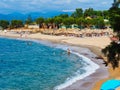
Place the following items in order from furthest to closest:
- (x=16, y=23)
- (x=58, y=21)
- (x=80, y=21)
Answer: (x=16, y=23) → (x=58, y=21) → (x=80, y=21)

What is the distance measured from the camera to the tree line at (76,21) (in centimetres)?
11668

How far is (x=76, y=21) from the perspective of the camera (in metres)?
118

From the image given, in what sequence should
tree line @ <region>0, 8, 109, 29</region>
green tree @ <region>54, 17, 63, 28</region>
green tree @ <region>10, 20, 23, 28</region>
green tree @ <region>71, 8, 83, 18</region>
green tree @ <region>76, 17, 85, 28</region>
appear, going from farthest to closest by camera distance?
green tree @ <region>10, 20, 23, 28</region> < green tree @ <region>71, 8, 83, 18</region> < green tree @ <region>54, 17, 63, 28</region> < tree line @ <region>0, 8, 109, 29</region> < green tree @ <region>76, 17, 85, 28</region>

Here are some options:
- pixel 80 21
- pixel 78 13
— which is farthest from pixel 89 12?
pixel 80 21

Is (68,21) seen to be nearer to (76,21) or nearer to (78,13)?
(76,21)

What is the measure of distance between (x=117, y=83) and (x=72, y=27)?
104855 mm

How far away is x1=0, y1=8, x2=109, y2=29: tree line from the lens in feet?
383

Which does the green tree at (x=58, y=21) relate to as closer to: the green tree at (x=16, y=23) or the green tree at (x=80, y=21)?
the green tree at (x=80, y=21)

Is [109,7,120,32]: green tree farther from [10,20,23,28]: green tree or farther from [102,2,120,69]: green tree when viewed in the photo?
[10,20,23,28]: green tree

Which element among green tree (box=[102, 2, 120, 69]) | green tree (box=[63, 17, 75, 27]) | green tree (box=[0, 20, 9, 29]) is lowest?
green tree (box=[0, 20, 9, 29])

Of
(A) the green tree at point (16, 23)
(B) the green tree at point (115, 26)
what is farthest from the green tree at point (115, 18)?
(A) the green tree at point (16, 23)

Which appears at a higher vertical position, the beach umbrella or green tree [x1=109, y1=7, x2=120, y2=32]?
green tree [x1=109, y1=7, x2=120, y2=32]

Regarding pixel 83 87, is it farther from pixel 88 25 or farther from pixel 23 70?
pixel 88 25

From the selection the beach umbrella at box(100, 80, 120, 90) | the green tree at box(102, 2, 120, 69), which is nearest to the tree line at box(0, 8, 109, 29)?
the beach umbrella at box(100, 80, 120, 90)
